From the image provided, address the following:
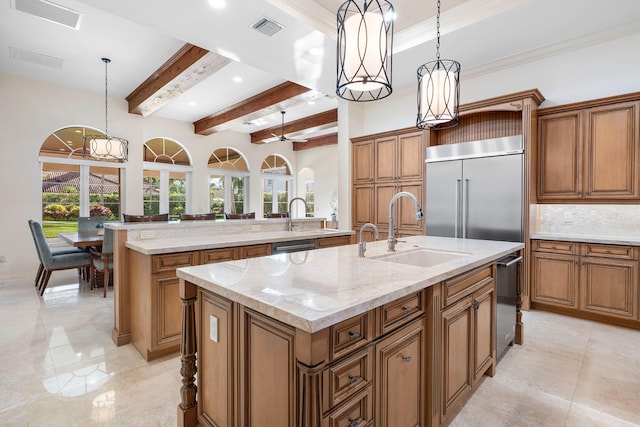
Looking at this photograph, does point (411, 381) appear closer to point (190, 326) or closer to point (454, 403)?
point (454, 403)

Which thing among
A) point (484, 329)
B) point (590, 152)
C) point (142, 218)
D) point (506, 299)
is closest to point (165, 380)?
point (484, 329)

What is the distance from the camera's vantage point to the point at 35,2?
9.91 ft

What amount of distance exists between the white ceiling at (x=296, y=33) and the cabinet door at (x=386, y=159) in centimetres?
89

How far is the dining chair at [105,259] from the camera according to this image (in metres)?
3.93

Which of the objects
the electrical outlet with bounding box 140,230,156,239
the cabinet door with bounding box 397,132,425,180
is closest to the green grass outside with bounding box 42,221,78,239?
the electrical outlet with bounding box 140,230,156,239

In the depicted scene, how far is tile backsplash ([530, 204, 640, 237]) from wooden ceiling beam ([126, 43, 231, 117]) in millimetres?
4358

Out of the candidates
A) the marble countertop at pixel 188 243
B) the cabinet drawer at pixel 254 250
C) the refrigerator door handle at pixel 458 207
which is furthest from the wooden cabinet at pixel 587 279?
the cabinet drawer at pixel 254 250

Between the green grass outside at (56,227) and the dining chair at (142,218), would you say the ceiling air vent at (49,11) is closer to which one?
the dining chair at (142,218)

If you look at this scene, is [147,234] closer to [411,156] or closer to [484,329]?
[484,329]

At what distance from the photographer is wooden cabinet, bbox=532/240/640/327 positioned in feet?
10.1

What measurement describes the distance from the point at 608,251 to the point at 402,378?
10.2 feet

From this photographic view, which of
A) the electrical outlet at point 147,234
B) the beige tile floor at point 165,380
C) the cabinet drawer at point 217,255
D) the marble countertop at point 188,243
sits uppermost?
the electrical outlet at point 147,234

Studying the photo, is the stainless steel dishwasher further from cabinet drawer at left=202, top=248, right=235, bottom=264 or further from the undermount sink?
cabinet drawer at left=202, top=248, right=235, bottom=264

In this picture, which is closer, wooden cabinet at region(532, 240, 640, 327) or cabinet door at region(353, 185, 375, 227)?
wooden cabinet at region(532, 240, 640, 327)
